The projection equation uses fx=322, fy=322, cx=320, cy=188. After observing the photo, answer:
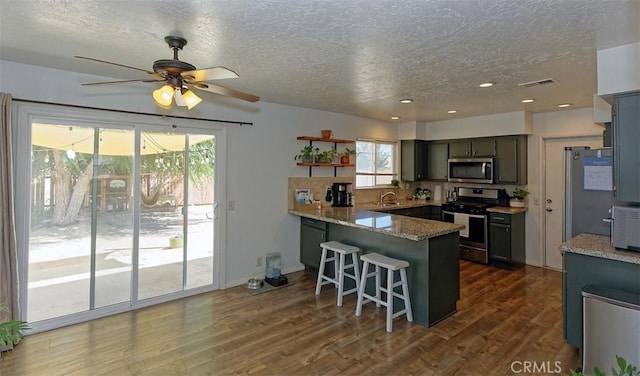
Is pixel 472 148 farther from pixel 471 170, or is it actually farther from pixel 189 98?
pixel 189 98

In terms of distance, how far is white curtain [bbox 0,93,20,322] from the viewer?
8.63 ft

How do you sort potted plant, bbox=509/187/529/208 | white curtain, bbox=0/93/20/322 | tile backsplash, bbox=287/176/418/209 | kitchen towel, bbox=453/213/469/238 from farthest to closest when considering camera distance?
kitchen towel, bbox=453/213/469/238 < potted plant, bbox=509/187/529/208 < tile backsplash, bbox=287/176/418/209 < white curtain, bbox=0/93/20/322

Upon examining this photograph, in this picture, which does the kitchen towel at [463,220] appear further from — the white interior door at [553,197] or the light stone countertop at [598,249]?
the light stone countertop at [598,249]

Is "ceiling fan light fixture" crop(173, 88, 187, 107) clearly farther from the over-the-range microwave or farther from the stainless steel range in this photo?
the over-the-range microwave

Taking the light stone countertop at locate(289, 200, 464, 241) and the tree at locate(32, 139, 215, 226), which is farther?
the tree at locate(32, 139, 215, 226)

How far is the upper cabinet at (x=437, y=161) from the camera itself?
231 inches

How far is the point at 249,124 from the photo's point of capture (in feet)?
13.8

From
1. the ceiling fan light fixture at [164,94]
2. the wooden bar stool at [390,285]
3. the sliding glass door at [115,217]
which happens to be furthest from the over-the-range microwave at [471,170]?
the ceiling fan light fixture at [164,94]

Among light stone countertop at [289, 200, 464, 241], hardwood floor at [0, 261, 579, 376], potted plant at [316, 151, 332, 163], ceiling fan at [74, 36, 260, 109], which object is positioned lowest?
hardwood floor at [0, 261, 579, 376]

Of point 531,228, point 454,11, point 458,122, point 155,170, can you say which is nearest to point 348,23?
point 454,11

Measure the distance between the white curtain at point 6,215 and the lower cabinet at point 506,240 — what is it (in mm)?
5631

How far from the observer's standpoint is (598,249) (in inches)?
93.7

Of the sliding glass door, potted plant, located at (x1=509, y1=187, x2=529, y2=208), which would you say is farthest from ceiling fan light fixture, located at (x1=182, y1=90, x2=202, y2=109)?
potted plant, located at (x1=509, y1=187, x2=529, y2=208)

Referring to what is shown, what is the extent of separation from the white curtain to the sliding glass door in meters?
0.30
